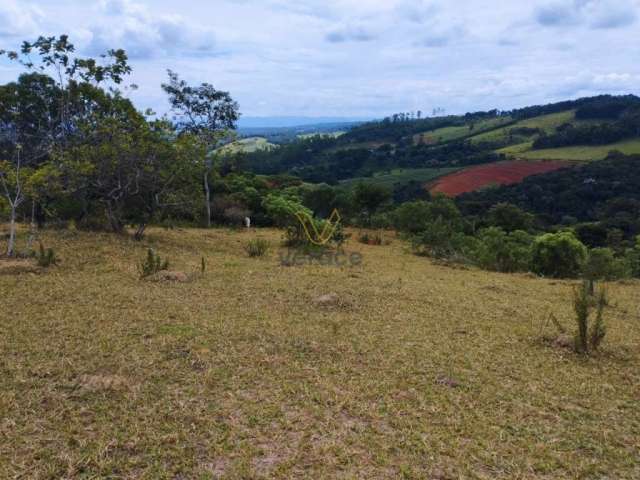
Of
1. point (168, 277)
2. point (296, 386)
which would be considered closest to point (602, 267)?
point (168, 277)

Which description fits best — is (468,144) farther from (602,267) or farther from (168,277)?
(168,277)

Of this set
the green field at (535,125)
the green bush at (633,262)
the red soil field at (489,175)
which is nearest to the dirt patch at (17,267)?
the green bush at (633,262)

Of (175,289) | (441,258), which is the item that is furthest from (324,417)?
(441,258)

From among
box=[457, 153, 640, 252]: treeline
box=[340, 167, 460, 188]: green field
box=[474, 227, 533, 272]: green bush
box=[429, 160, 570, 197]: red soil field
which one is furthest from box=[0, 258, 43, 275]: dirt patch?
box=[340, 167, 460, 188]: green field

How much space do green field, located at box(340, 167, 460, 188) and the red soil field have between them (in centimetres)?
364

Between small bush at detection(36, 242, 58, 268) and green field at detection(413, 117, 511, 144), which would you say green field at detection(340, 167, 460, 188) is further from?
small bush at detection(36, 242, 58, 268)

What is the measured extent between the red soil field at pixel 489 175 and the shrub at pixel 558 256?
38.1 m

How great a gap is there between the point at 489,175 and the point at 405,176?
1339 centimetres

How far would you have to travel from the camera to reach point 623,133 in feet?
230

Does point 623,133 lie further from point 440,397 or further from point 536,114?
point 440,397

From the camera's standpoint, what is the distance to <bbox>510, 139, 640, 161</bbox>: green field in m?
63.9

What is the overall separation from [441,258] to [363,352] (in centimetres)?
1049

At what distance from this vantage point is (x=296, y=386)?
489 centimetres

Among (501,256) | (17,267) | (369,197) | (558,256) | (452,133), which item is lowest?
(501,256)
